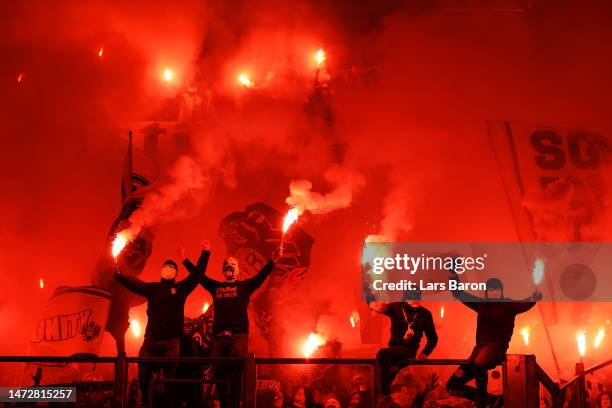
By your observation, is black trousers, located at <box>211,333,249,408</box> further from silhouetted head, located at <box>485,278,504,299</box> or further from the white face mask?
silhouetted head, located at <box>485,278,504,299</box>

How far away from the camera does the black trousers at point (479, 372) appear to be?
593 centimetres

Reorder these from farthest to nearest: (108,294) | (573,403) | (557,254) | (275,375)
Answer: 1. (557,254)
2. (108,294)
3. (275,375)
4. (573,403)

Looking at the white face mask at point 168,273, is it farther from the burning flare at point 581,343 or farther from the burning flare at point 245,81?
the burning flare at point 581,343

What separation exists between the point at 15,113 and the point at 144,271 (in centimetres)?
329

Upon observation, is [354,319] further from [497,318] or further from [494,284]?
[497,318]

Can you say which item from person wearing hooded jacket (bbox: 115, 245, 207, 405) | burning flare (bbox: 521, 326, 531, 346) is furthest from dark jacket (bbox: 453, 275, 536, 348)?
burning flare (bbox: 521, 326, 531, 346)

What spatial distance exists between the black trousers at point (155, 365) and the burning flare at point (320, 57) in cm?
628

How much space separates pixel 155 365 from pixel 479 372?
9.13 feet

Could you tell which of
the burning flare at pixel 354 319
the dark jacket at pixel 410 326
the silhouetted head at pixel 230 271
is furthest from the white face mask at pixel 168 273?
the burning flare at pixel 354 319

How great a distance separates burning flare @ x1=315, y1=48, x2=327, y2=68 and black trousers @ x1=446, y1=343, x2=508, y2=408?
21.1 feet

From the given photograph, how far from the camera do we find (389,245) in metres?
10.5

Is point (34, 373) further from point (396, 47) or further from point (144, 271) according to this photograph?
point (396, 47)

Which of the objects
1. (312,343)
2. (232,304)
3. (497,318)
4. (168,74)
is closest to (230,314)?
(232,304)

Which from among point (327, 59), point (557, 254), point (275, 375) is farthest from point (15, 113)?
point (557, 254)
